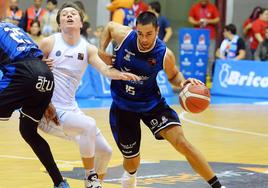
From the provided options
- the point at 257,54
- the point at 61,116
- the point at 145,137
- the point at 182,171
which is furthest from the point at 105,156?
the point at 257,54

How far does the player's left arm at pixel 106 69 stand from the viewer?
718 centimetres

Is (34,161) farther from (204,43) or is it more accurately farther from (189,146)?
(204,43)

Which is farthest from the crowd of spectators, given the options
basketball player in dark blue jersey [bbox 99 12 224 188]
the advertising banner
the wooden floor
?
basketball player in dark blue jersey [bbox 99 12 224 188]

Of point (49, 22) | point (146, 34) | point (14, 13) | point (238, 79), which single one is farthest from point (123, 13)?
point (146, 34)

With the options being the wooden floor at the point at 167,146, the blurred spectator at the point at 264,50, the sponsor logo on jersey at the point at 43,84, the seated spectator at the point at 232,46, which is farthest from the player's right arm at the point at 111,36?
the blurred spectator at the point at 264,50

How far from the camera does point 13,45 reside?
7.06 m

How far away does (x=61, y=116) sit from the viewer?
743cm

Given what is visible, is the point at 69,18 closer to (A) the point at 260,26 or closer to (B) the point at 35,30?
(B) the point at 35,30

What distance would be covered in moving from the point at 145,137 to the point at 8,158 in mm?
2927

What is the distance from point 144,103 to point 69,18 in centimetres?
111

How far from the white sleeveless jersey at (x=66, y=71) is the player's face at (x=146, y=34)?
0.66 m

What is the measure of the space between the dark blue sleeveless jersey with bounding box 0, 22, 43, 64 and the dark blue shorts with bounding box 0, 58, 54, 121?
0.06 m

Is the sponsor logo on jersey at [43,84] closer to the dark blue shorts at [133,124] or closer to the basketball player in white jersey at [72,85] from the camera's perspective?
the basketball player in white jersey at [72,85]

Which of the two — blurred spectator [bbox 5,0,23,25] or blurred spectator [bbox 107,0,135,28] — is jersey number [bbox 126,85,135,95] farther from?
blurred spectator [bbox 5,0,23,25]
